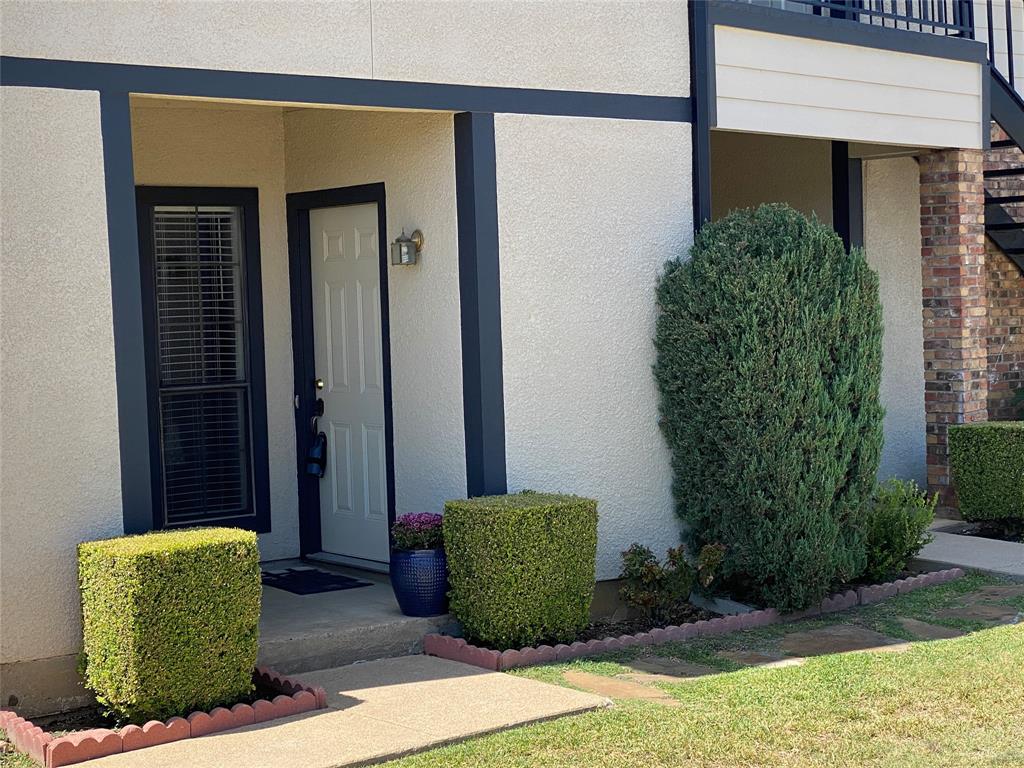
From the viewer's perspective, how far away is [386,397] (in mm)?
8125

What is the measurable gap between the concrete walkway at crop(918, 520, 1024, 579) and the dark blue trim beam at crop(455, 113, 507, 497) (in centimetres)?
343

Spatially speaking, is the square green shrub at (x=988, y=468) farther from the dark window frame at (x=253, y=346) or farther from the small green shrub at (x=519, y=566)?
the dark window frame at (x=253, y=346)

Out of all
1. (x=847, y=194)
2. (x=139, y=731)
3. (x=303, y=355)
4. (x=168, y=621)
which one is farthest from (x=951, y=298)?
(x=139, y=731)

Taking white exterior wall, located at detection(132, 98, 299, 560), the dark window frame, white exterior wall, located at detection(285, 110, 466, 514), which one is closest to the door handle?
white exterior wall, located at detection(132, 98, 299, 560)

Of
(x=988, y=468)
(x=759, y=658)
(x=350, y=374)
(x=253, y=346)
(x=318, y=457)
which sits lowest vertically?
(x=759, y=658)

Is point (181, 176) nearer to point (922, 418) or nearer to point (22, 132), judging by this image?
point (22, 132)

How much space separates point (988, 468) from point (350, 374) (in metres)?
4.76

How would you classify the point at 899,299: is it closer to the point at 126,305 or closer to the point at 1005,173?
the point at 1005,173

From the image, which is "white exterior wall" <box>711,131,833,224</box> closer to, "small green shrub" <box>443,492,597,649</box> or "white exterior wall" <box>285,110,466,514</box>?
"white exterior wall" <box>285,110,466,514</box>

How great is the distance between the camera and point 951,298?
10391 mm

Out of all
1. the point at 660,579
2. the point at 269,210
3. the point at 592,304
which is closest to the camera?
the point at 660,579

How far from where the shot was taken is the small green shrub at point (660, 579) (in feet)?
25.1

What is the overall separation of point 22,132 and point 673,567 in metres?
4.33

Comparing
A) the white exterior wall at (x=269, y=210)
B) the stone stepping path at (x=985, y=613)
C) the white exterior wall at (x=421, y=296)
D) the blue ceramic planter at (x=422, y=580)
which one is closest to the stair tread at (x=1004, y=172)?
the stone stepping path at (x=985, y=613)
